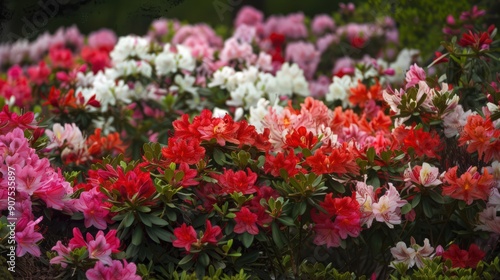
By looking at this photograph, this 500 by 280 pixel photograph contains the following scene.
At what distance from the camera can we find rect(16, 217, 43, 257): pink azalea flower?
2863 mm

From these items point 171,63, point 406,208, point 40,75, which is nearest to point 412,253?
point 406,208

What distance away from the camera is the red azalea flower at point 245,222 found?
3.02 metres

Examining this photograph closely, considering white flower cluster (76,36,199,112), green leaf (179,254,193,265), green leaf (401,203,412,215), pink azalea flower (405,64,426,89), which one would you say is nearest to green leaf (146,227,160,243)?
green leaf (179,254,193,265)

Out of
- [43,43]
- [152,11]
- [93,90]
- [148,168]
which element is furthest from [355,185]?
[43,43]

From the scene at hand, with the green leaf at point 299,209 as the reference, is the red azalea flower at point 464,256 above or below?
below

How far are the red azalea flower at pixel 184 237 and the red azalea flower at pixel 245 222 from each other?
0.17 metres

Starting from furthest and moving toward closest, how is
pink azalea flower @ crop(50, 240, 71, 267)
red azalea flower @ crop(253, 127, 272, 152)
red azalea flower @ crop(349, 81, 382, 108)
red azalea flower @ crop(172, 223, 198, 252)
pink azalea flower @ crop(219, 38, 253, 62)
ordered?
pink azalea flower @ crop(219, 38, 253, 62) → red azalea flower @ crop(349, 81, 382, 108) → red azalea flower @ crop(253, 127, 272, 152) → red azalea flower @ crop(172, 223, 198, 252) → pink azalea flower @ crop(50, 240, 71, 267)

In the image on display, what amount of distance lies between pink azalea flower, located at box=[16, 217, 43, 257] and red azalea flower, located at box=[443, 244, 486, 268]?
63.2 inches

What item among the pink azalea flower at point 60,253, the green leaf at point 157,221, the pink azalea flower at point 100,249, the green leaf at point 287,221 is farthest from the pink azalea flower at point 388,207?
the pink azalea flower at point 60,253

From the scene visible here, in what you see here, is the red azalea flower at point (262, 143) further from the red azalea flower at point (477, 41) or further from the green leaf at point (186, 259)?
the red azalea flower at point (477, 41)

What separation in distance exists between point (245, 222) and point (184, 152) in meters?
0.37

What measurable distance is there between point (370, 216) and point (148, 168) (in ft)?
2.99

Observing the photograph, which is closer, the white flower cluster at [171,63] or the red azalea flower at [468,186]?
the red azalea flower at [468,186]

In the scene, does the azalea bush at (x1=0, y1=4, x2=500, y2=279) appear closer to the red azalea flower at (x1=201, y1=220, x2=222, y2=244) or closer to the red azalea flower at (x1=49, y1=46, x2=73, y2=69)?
the red azalea flower at (x1=201, y1=220, x2=222, y2=244)
